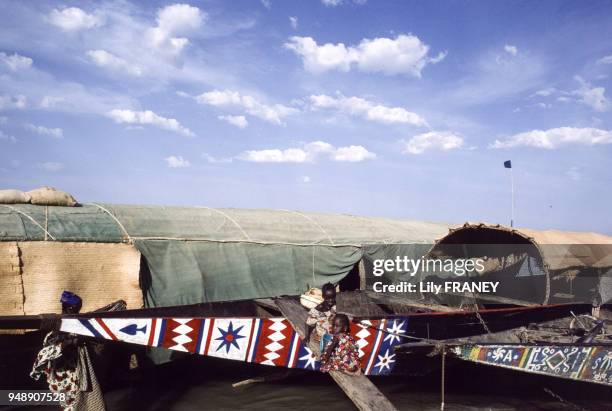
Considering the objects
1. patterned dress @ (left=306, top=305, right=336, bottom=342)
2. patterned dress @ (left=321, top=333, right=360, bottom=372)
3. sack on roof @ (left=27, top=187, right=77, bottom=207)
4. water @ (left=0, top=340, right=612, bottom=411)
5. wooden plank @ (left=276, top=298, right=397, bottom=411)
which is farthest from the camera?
sack on roof @ (left=27, top=187, right=77, bottom=207)

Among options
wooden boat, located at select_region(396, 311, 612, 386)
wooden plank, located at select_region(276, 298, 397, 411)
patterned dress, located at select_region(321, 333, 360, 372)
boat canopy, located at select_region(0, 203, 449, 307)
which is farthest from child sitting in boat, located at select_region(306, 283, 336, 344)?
boat canopy, located at select_region(0, 203, 449, 307)

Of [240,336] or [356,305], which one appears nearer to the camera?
[240,336]

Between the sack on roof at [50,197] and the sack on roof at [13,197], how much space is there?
0.30 feet

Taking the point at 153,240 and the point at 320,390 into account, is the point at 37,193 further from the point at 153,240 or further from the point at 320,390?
the point at 320,390

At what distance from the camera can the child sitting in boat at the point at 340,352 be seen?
199 inches

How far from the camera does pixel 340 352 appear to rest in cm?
510

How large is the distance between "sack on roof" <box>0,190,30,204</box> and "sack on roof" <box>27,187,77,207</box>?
0.09 m

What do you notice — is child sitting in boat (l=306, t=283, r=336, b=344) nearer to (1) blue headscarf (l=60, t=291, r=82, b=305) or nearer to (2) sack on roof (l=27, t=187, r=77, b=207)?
(1) blue headscarf (l=60, t=291, r=82, b=305)

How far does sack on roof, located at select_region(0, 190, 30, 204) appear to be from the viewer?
743 centimetres

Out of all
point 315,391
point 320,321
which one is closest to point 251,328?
point 320,321

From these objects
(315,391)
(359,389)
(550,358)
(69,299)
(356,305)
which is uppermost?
(69,299)

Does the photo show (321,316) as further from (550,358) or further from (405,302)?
(405,302)

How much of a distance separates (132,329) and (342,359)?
2.30 m

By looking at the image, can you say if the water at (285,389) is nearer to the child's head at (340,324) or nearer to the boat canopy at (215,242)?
the boat canopy at (215,242)
